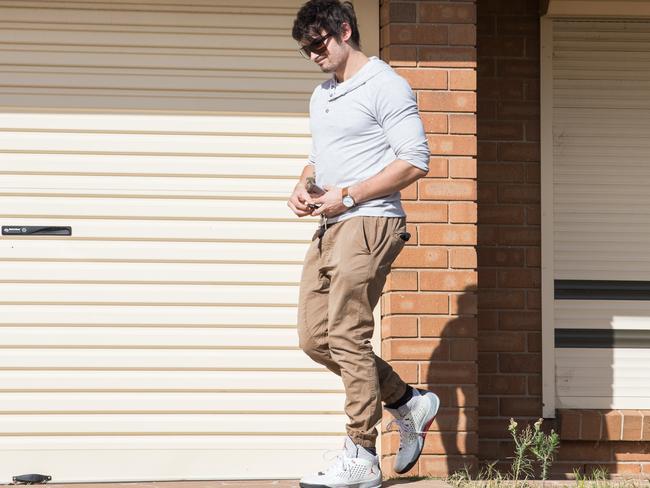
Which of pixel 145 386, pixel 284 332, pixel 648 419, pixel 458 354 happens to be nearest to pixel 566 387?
pixel 648 419

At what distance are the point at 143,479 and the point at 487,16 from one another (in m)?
3.28

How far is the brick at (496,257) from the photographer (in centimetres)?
746

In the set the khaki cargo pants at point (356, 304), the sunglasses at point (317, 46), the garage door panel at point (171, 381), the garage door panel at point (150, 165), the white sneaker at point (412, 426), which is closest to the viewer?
the khaki cargo pants at point (356, 304)

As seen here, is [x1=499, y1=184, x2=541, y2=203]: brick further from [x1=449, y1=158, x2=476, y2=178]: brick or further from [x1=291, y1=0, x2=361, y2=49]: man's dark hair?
[x1=291, y1=0, x2=361, y2=49]: man's dark hair

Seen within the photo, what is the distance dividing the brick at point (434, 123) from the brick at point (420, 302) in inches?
33.0

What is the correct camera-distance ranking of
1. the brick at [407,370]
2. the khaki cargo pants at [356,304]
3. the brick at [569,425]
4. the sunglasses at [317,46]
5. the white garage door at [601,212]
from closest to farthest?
1. the khaki cargo pants at [356,304]
2. the sunglasses at [317,46]
3. the brick at [407,370]
4. the brick at [569,425]
5. the white garage door at [601,212]

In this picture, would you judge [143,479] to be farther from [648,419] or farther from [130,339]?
[648,419]

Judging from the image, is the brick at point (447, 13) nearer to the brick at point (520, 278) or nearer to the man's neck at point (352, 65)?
the man's neck at point (352, 65)

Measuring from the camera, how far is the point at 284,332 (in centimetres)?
680

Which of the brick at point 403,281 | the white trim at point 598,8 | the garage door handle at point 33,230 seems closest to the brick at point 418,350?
the brick at point 403,281

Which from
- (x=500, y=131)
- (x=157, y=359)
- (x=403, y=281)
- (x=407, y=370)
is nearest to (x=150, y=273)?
(x=157, y=359)

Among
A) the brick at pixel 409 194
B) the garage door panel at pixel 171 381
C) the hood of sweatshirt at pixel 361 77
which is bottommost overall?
the garage door panel at pixel 171 381

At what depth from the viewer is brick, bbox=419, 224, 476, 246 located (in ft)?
21.8

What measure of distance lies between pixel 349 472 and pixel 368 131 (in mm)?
1384
